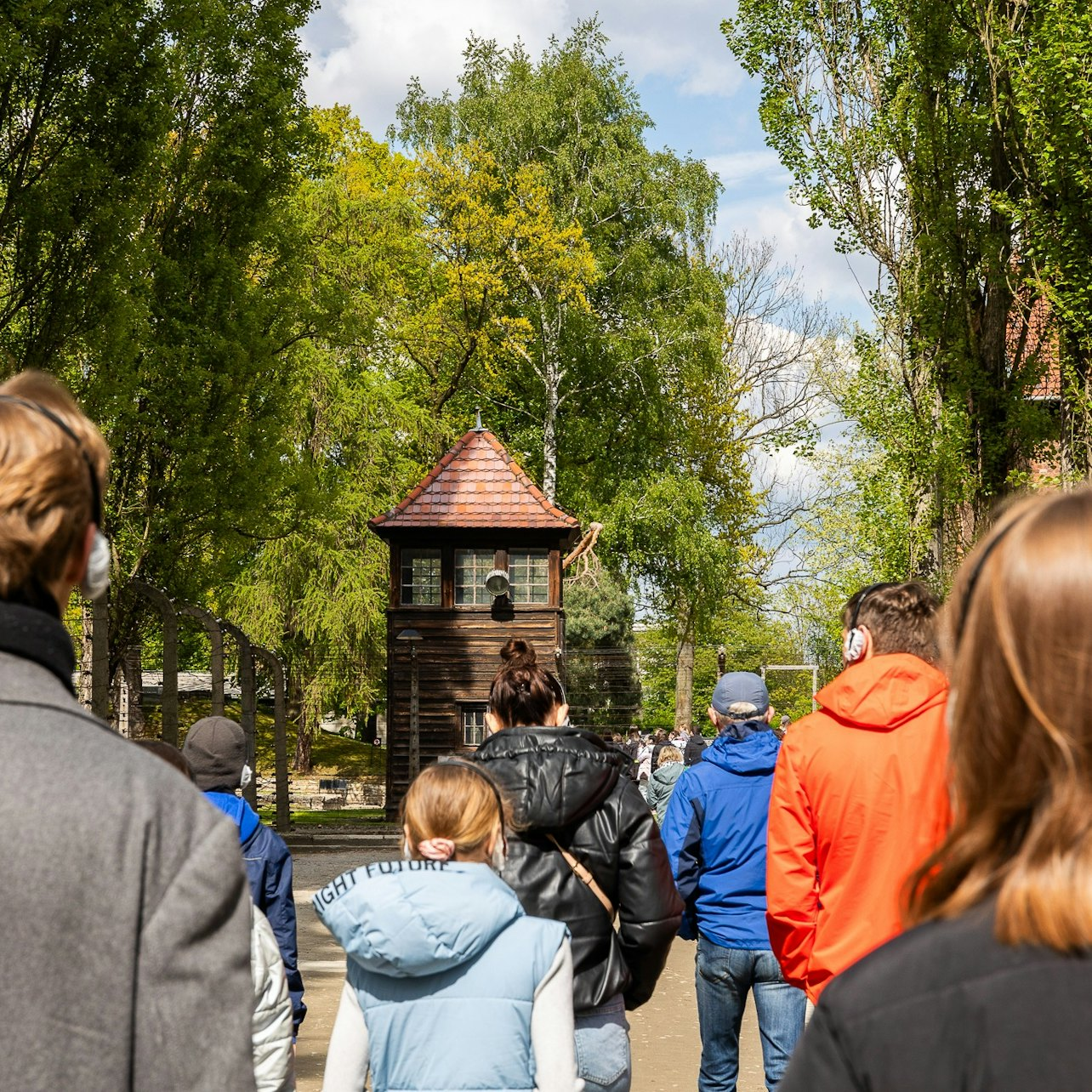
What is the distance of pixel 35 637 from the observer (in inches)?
73.1

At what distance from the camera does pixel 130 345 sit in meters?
17.3

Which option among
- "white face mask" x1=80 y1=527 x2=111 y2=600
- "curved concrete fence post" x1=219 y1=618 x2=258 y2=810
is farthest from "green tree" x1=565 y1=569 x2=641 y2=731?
"white face mask" x1=80 y1=527 x2=111 y2=600

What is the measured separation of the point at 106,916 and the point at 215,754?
348 centimetres

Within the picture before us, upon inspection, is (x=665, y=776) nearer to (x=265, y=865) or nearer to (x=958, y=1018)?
(x=265, y=865)

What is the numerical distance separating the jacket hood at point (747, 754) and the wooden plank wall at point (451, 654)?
84.1 feet

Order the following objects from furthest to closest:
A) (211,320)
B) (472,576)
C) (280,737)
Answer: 1. (472,576)
2. (280,737)
3. (211,320)

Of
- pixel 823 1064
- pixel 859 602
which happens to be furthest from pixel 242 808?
pixel 823 1064

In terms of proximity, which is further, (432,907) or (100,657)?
(100,657)

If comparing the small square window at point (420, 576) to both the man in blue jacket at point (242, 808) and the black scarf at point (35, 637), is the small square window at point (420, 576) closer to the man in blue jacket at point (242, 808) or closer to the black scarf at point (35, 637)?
the man in blue jacket at point (242, 808)

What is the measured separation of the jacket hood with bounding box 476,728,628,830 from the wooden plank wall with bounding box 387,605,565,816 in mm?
27052

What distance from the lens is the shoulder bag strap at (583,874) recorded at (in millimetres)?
4395

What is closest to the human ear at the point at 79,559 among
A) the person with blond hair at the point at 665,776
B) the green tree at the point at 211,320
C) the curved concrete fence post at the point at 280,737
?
the person with blond hair at the point at 665,776

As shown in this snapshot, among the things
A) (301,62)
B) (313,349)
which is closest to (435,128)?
(313,349)

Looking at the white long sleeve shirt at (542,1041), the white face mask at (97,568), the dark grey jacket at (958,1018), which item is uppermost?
the white face mask at (97,568)
